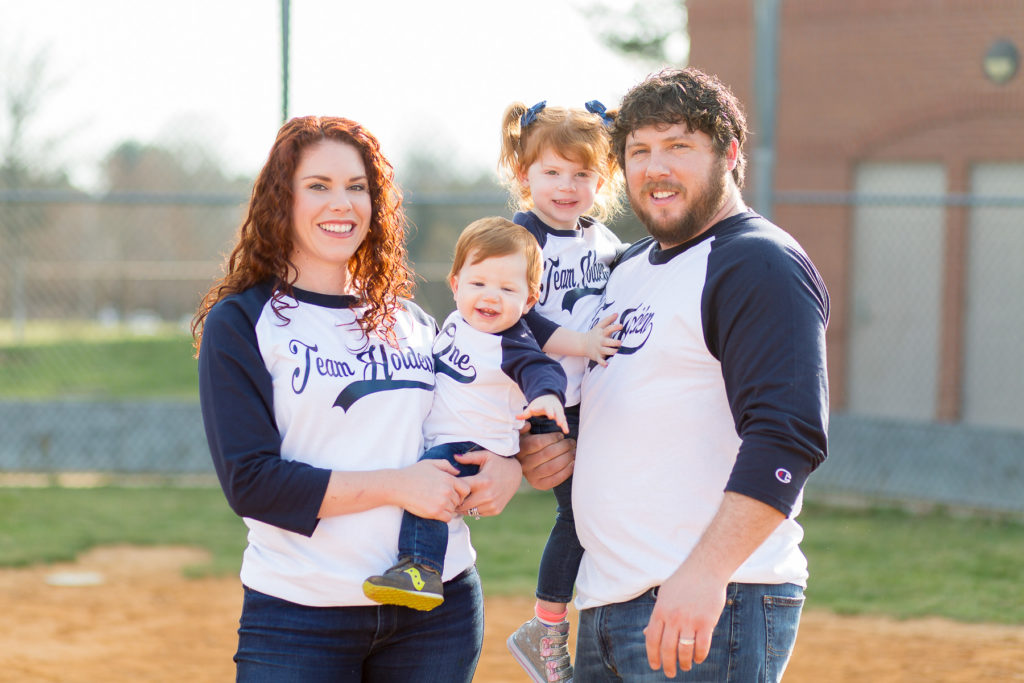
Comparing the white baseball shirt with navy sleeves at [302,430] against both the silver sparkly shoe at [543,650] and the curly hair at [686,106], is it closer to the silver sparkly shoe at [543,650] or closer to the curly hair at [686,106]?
the silver sparkly shoe at [543,650]

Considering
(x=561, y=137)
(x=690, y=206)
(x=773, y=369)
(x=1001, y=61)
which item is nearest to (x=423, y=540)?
(x=773, y=369)

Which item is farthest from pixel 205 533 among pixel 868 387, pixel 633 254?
pixel 868 387

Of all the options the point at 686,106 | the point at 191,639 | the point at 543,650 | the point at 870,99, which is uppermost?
the point at 870,99

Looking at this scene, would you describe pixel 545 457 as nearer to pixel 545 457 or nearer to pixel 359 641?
pixel 545 457

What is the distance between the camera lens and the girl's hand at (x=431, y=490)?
7.85 feet

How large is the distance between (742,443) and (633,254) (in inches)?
31.8

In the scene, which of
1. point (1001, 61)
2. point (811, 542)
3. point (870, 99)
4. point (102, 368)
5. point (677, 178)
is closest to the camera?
point (677, 178)

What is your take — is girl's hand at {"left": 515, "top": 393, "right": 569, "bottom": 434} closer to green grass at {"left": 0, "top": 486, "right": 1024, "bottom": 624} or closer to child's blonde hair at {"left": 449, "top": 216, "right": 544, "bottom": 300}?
child's blonde hair at {"left": 449, "top": 216, "right": 544, "bottom": 300}

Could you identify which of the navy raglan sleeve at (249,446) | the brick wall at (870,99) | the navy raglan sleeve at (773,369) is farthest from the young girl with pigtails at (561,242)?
the brick wall at (870,99)

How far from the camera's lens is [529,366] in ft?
8.52

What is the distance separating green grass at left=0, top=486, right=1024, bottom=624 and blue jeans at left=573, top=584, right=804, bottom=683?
3.72 metres

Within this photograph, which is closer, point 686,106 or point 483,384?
point 686,106

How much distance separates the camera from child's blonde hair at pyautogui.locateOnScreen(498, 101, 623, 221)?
3.03 meters

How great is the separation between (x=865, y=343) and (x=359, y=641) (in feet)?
31.9
